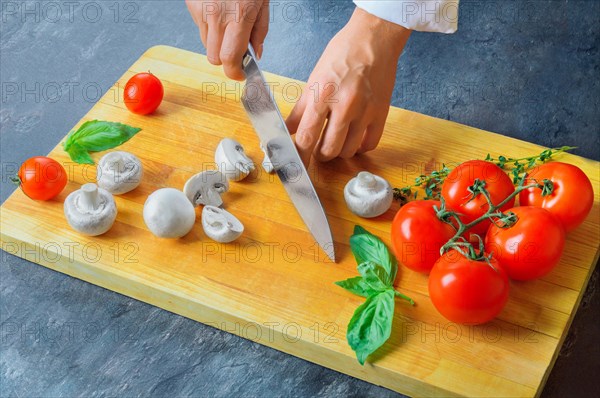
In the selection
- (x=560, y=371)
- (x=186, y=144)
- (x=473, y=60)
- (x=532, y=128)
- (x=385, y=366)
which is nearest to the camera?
(x=385, y=366)

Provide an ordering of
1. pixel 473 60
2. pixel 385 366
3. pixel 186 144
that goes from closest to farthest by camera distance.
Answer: pixel 385 366 < pixel 186 144 < pixel 473 60

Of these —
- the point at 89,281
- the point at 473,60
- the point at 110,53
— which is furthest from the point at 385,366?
the point at 110,53

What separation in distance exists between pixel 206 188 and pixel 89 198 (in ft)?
0.74

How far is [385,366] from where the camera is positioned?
1345 mm

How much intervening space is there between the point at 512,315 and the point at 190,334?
588 mm

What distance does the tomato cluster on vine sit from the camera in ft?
4.35

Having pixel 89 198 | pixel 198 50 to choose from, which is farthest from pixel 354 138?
pixel 198 50

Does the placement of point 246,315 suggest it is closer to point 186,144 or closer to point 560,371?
point 186,144

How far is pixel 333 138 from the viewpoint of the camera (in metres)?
1.59

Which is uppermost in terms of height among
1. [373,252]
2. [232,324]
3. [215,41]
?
[215,41]

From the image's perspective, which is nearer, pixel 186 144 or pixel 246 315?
pixel 246 315

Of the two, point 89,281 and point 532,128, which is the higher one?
point 532,128

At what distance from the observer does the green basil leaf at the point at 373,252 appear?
1455 millimetres

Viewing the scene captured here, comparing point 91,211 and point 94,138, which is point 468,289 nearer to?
point 91,211
